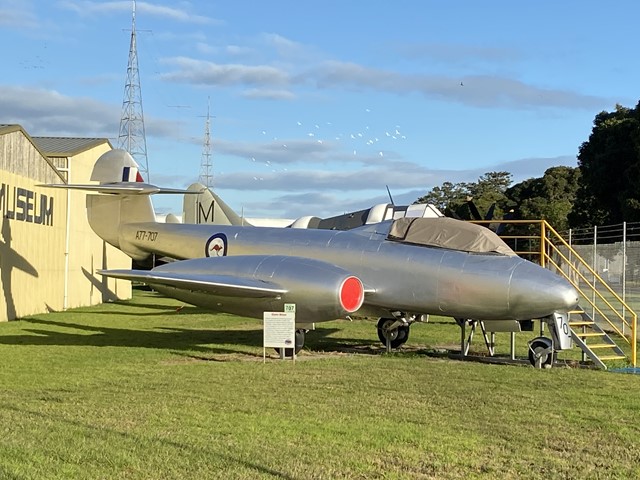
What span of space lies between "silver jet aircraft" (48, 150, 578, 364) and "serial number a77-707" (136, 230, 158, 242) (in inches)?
101

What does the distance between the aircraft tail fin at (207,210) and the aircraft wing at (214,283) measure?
929 centimetres

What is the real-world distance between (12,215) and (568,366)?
56.6 feet

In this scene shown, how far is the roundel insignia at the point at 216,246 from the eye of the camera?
16.1 m

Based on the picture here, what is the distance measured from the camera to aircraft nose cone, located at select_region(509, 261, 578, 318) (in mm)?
12398

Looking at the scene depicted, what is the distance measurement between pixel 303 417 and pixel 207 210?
1577 cm

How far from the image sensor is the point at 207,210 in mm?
23172

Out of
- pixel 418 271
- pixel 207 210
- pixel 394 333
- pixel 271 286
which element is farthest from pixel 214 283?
pixel 207 210

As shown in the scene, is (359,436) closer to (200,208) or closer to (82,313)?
(200,208)

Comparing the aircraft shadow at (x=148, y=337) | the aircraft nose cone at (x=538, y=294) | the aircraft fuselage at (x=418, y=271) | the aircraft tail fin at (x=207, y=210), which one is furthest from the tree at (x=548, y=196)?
the aircraft nose cone at (x=538, y=294)

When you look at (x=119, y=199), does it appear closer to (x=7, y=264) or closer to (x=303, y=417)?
(x=7, y=264)

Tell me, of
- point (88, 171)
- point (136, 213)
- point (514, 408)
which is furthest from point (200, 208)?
point (514, 408)

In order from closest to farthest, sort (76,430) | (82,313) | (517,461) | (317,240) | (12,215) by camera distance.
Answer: (517,461) → (76,430) → (317,240) → (12,215) → (82,313)

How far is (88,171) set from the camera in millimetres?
32625

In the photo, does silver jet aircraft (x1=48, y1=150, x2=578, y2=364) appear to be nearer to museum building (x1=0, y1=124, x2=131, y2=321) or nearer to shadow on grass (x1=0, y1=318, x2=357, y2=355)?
shadow on grass (x1=0, y1=318, x2=357, y2=355)
